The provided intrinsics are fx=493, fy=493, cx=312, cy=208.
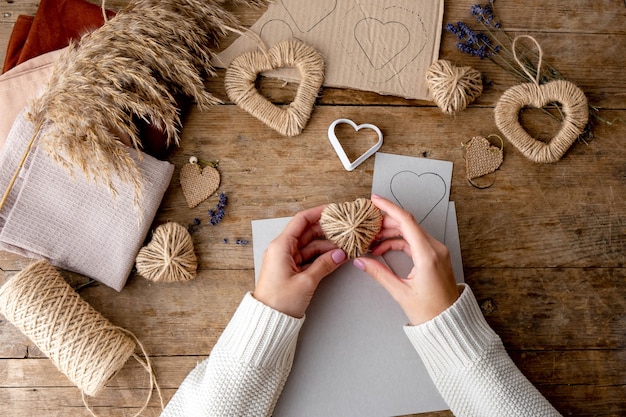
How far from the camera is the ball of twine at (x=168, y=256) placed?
123 centimetres

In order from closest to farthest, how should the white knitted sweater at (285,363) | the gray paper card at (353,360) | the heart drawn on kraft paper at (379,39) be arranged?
the white knitted sweater at (285,363), the gray paper card at (353,360), the heart drawn on kraft paper at (379,39)

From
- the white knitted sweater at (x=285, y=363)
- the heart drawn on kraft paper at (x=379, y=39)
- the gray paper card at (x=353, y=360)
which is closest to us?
the white knitted sweater at (x=285, y=363)

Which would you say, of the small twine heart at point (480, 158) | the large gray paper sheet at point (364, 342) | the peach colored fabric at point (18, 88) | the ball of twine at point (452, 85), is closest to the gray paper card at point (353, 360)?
the large gray paper sheet at point (364, 342)

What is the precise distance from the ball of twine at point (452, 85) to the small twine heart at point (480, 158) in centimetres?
11

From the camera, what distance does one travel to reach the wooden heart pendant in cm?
134

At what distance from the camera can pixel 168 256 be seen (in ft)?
4.02

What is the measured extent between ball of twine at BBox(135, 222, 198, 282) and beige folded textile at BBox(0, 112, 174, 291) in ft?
0.14

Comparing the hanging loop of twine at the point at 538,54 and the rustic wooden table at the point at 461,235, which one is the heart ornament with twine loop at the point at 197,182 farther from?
the hanging loop of twine at the point at 538,54

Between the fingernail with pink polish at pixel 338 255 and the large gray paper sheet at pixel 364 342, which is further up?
the fingernail with pink polish at pixel 338 255

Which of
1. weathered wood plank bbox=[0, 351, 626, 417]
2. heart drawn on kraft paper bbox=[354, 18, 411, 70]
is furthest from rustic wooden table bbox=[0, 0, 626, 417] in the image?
heart drawn on kraft paper bbox=[354, 18, 411, 70]

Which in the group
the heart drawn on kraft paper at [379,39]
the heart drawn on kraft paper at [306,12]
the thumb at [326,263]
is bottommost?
the thumb at [326,263]

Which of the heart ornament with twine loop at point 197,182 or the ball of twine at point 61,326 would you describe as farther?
the heart ornament with twine loop at point 197,182

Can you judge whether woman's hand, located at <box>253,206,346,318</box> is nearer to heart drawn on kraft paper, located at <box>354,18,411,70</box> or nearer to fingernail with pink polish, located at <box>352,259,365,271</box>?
fingernail with pink polish, located at <box>352,259,365,271</box>

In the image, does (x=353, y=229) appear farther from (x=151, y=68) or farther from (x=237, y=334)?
(x=151, y=68)
